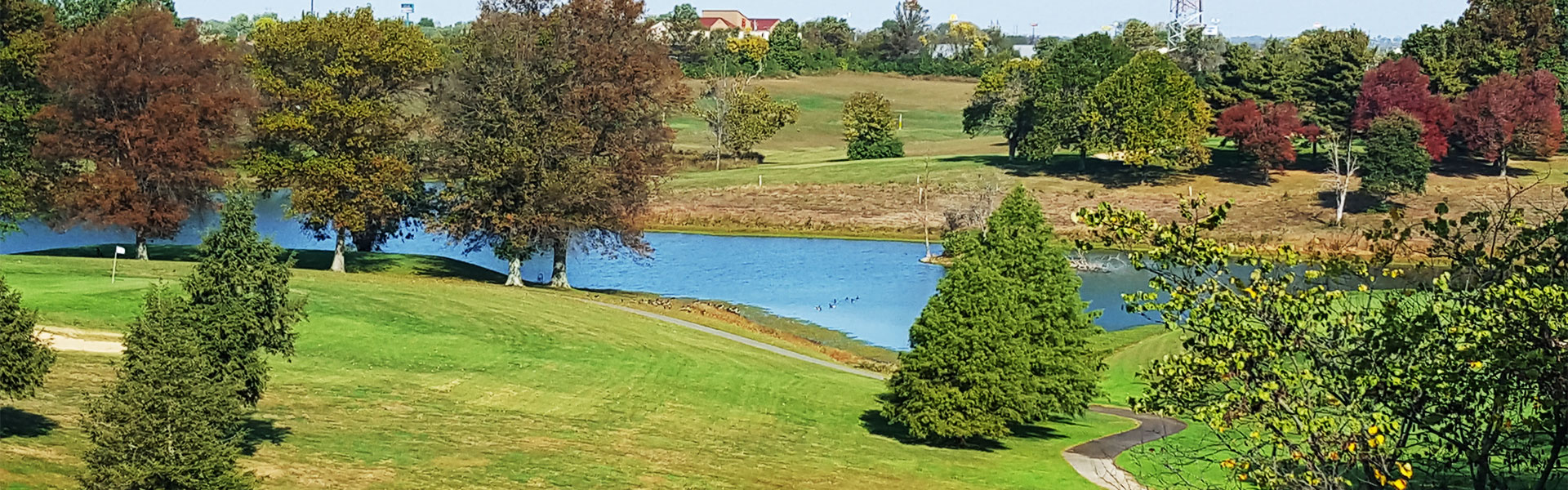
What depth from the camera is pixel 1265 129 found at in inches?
3824

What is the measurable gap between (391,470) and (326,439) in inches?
96.5

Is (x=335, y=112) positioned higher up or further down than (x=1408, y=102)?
further down

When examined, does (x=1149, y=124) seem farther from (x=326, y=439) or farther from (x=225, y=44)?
(x=326, y=439)

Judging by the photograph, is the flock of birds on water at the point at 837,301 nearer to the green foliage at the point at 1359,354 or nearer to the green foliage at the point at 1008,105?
the green foliage at the point at 1008,105

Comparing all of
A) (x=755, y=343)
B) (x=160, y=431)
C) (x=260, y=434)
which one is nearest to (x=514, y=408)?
(x=260, y=434)

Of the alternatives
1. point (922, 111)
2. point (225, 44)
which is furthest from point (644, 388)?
point (922, 111)

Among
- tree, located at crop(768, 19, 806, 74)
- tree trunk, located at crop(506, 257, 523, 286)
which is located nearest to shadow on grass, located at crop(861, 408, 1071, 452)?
tree trunk, located at crop(506, 257, 523, 286)

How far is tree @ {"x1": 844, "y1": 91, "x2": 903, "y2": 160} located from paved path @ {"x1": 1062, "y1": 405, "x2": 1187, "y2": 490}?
81.8 m

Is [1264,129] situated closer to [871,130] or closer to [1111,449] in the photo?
[871,130]

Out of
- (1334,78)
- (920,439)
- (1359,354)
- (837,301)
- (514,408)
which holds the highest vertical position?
(1334,78)

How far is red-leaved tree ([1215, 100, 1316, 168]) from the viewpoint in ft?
318

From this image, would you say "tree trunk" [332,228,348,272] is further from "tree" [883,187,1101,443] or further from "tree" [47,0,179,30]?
"tree" [883,187,1101,443]

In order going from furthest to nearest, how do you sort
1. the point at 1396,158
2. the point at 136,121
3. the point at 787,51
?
1. the point at 787,51
2. the point at 1396,158
3. the point at 136,121

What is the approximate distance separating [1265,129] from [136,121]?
2767 inches
